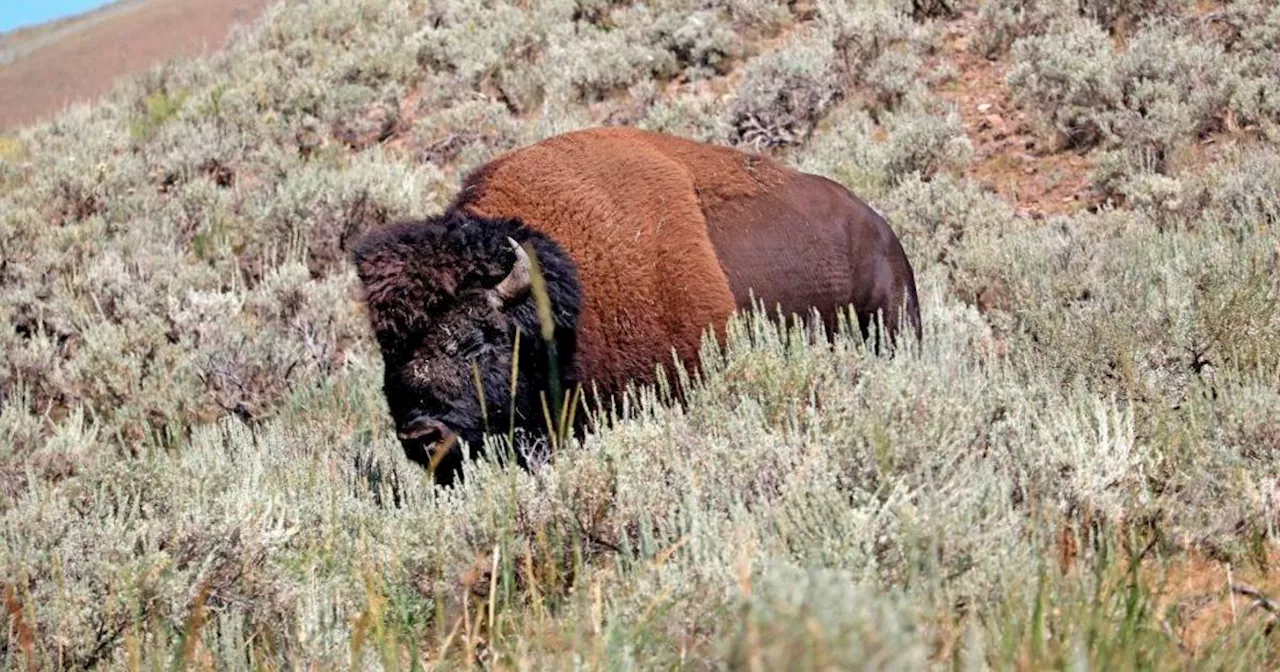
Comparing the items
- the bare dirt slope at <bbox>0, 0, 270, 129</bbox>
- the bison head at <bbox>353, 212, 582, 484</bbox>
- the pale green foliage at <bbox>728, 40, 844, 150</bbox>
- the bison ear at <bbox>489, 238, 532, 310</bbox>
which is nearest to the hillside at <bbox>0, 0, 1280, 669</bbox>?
the pale green foliage at <bbox>728, 40, 844, 150</bbox>

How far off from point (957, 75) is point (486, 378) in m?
7.01

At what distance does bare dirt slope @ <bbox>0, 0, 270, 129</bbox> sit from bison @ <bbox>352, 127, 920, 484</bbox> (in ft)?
77.7

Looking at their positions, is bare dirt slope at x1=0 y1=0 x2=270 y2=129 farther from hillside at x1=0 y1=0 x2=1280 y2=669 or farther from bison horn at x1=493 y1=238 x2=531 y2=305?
bison horn at x1=493 y1=238 x2=531 y2=305

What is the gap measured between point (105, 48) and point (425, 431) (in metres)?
30.7

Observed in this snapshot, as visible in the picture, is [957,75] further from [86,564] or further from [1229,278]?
[86,564]

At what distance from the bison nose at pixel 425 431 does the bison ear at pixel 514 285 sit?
48 centimetres

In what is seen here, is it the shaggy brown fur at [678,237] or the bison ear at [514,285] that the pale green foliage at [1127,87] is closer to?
the shaggy brown fur at [678,237]

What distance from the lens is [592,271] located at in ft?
A: 14.0

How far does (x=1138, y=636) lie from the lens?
1.91 metres

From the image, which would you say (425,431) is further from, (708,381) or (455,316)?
(708,381)

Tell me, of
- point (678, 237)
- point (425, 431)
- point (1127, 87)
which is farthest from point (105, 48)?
point (425, 431)

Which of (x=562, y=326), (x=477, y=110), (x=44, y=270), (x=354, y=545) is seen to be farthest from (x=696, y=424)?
(x=477, y=110)

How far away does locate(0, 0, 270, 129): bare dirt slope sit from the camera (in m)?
26.9

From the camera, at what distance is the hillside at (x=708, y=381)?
234 centimetres
